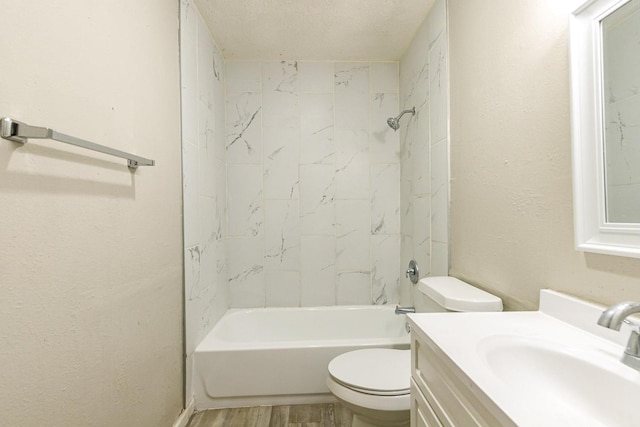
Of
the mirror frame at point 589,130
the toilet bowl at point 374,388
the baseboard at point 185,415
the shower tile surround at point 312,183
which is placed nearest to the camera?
the mirror frame at point 589,130

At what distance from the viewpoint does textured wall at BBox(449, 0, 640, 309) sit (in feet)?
3.10

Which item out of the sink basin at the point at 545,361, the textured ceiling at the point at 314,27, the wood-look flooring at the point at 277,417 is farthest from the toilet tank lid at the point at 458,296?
the textured ceiling at the point at 314,27

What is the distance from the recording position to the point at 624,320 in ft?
2.12

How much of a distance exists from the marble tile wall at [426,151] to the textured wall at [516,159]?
12 cm

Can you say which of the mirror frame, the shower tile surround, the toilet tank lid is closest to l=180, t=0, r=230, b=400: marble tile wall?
the shower tile surround

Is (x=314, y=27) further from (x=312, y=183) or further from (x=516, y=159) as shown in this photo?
(x=516, y=159)

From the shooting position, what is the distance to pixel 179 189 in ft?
5.45

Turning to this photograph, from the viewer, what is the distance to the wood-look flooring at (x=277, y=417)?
175 cm

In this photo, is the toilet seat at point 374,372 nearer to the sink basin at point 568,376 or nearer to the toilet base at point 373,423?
Result: the toilet base at point 373,423

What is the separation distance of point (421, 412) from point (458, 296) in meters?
0.49

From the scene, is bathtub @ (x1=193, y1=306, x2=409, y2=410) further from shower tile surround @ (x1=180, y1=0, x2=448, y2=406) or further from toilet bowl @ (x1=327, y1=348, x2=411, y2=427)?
shower tile surround @ (x1=180, y1=0, x2=448, y2=406)

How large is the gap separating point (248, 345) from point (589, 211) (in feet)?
5.64

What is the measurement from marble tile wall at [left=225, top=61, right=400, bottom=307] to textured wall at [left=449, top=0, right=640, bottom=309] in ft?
3.22

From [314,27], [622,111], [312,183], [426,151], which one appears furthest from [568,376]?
[314,27]
